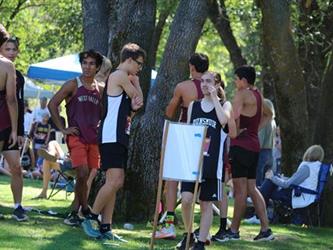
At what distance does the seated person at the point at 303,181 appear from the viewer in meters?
12.5

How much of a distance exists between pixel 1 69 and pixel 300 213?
5.64 meters

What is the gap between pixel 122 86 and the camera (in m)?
8.93

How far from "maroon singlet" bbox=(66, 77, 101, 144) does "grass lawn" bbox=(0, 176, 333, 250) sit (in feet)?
3.56

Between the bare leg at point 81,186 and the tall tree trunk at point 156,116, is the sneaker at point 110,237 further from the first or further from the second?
the tall tree trunk at point 156,116

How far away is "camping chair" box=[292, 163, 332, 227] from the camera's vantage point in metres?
12.6

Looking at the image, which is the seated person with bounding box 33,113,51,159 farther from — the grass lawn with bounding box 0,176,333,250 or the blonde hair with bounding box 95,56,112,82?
the blonde hair with bounding box 95,56,112,82

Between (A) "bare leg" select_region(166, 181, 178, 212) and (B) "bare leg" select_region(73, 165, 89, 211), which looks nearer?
(A) "bare leg" select_region(166, 181, 178, 212)

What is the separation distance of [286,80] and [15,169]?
4843 millimetres

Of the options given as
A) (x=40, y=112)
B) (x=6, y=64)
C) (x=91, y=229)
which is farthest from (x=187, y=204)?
(x=40, y=112)

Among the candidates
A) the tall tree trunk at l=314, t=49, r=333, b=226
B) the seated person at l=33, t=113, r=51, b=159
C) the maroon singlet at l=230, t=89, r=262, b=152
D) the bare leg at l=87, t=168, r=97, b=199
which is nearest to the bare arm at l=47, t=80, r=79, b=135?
the bare leg at l=87, t=168, r=97, b=199

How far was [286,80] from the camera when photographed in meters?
12.8

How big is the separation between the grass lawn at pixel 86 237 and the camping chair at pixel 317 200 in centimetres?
41

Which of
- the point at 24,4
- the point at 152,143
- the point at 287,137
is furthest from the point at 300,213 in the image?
the point at 24,4

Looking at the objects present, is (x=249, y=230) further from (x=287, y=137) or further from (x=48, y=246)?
(x=48, y=246)
